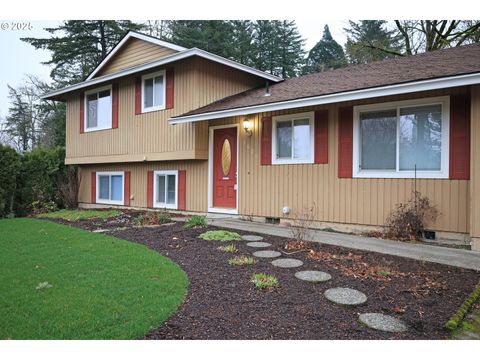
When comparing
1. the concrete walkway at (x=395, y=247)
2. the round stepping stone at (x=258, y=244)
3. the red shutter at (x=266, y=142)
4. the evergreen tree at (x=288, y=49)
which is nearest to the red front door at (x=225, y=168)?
the red shutter at (x=266, y=142)

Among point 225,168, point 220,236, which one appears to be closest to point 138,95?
point 225,168

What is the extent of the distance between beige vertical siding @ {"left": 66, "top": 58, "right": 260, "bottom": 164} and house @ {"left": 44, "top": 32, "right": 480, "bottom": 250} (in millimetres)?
38

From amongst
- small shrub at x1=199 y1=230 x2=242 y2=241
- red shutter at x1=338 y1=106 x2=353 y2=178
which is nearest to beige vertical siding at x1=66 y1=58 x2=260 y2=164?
small shrub at x1=199 y1=230 x2=242 y2=241

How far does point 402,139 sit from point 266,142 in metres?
2.91

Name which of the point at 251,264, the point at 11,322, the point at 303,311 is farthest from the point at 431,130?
the point at 11,322

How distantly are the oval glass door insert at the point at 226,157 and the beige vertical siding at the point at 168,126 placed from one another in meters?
0.52

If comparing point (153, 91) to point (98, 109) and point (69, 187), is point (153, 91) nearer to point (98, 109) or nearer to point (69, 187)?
point (98, 109)

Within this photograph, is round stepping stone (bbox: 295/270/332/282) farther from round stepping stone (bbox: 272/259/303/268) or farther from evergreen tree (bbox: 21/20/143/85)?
evergreen tree (bbox: 21/20/143/85)

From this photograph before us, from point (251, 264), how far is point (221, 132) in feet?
17.1

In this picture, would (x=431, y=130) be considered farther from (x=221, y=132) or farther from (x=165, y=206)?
(x=165, y=206)

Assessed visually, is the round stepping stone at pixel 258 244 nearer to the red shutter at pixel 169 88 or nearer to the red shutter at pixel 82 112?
the red shutter at pixel 169 88

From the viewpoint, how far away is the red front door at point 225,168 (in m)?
8.88

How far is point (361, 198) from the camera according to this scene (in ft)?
22.1

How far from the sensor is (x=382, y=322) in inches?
113
